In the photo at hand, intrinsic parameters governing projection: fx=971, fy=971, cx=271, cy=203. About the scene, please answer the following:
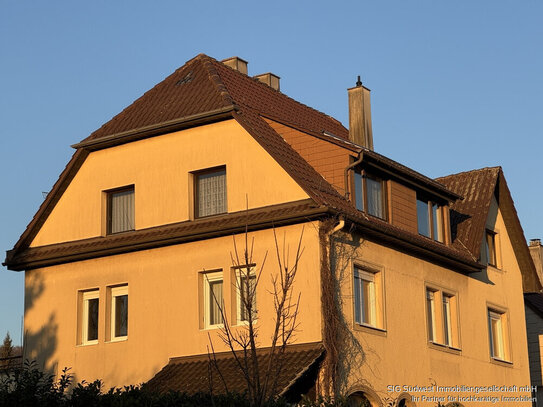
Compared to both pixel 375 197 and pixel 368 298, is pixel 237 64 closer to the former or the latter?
pixel 375 197

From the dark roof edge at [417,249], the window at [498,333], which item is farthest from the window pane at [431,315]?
the window at [498,333]

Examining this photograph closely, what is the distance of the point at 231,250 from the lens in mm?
23656

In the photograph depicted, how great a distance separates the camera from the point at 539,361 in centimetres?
3575

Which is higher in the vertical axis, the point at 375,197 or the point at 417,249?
the point at 375,197

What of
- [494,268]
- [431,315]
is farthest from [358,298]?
[494,268]

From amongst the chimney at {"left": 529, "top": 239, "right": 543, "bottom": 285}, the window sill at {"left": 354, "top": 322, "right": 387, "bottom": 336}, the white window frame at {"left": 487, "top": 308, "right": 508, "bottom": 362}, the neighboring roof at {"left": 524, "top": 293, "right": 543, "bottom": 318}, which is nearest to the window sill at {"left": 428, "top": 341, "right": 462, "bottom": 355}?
the window sill at {"left": 354, "top": 322, "right": 387, "bottom": 336}

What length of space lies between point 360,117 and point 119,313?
8.76m

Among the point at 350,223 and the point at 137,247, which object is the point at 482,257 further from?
the point at 137,247

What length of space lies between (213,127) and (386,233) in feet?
17.0

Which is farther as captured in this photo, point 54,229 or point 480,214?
point 480,214

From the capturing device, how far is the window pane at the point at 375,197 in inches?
993

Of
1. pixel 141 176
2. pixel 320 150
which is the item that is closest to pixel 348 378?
pixel 320 150

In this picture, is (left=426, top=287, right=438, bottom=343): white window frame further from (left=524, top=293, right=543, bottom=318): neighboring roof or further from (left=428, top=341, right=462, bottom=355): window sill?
(left=524, top=293, right=543, bottom=318): neighboring roof

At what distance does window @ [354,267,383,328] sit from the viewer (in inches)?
933
